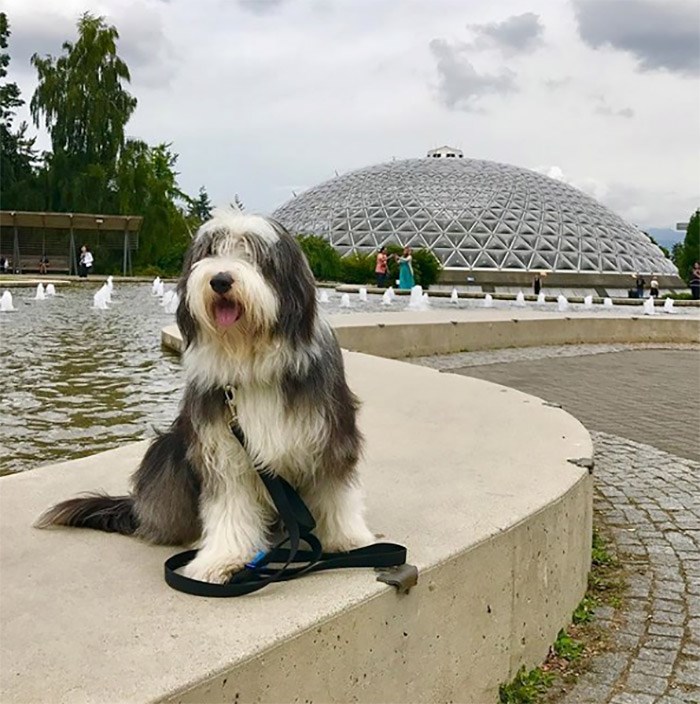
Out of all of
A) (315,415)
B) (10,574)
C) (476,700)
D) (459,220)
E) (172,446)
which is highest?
(459,220)

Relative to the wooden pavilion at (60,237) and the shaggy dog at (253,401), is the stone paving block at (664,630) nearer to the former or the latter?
the shaggy dog at (253,401)

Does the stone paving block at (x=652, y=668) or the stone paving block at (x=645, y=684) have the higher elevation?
the stone paving block at (x=652, y=668)

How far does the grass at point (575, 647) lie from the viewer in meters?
3.33

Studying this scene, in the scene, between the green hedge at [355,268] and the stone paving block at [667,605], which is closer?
the stone paving block at [667,605]

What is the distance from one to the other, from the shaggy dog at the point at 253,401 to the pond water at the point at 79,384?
3011mm

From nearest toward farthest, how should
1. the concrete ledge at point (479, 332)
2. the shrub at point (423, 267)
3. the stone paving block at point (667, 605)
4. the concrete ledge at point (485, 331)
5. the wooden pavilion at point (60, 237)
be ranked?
1. the stone paving block at point (667, 605)
2. the concrete ledge at point (479, 332)
3. the concrete ledge at point (485, 331)
4. the wooden pavilion at point (60, 237)
5. the shrub at point (423, 267)

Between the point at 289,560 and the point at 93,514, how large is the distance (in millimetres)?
1073

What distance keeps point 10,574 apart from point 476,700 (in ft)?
5.95

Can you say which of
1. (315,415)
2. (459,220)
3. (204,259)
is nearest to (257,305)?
(204,259)

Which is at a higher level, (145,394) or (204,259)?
(204,259)

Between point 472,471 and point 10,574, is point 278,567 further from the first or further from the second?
point 472,471

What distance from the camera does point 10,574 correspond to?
2922mm

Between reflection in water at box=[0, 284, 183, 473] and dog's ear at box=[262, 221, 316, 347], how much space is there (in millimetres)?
3457

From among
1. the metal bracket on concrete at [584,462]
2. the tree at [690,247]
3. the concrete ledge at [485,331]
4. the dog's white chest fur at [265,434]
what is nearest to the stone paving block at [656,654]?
the metal bracket on concrete at [584,462]
